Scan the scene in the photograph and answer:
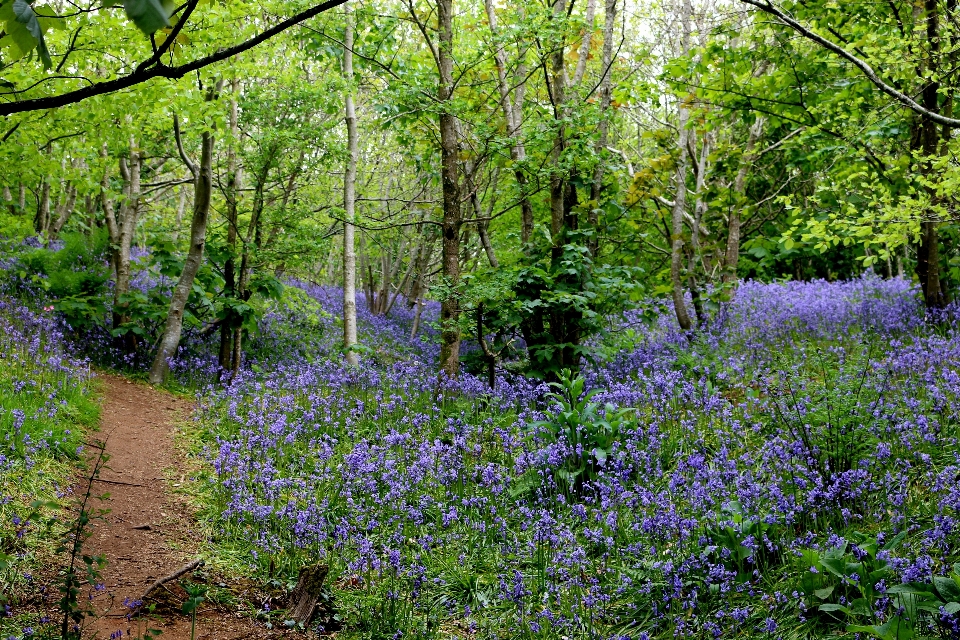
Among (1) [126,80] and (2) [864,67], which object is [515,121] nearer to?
(2) [864,67]

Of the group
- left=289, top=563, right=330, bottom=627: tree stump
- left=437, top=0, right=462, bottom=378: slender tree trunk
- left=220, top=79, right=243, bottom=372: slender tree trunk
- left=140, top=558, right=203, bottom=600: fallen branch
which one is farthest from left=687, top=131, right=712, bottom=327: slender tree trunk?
left=140, top=558, right=203, bottom=600: fallen branch

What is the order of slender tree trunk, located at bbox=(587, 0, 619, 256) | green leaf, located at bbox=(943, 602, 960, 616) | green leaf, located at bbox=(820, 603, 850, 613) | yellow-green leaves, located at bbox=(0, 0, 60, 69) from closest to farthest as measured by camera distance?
yellow-green leaves, located at bbox=(0, 0, 60, 69)
green leaf, located at bbox=(943, 602, 960, 616)
green leaf, located at bbox=(820, 603, 850, 613)
slender tree trunk, located at bbox=(587, 0, 619, 256)

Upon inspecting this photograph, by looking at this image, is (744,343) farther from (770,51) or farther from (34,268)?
(34,268)

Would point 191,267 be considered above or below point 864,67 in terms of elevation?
below

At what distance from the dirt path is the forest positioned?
0.03 meters

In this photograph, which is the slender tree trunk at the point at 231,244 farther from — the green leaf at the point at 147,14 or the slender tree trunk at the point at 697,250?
the green leaf at the point at 147,14

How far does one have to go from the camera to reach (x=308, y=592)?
403cm

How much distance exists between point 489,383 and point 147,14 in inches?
323

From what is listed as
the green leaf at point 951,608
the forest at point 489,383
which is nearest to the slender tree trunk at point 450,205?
the forest at point 489,383

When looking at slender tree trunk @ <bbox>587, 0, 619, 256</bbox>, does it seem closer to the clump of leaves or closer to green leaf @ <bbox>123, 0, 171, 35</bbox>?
the clump of leaves

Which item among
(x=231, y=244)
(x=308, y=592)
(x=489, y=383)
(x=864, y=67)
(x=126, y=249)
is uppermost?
(x=864, y=67)

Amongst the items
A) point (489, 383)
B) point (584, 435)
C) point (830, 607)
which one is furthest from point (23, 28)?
point (489, 383)

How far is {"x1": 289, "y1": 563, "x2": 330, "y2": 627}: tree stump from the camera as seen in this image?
4.00m

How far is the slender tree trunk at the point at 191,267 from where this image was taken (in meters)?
9.71
